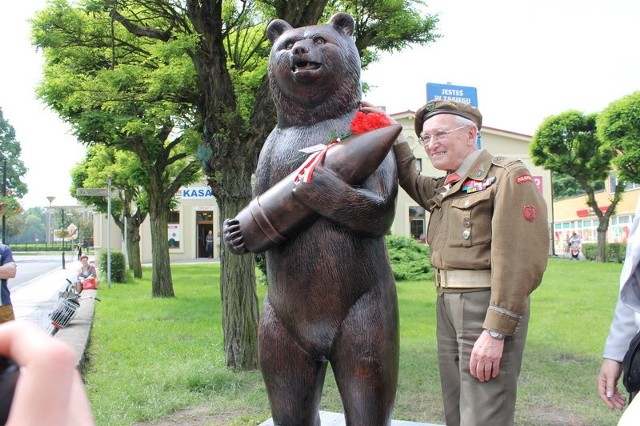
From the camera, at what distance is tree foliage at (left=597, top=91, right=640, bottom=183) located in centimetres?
2120

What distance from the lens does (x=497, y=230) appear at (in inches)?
82.1

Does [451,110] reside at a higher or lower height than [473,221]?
higher

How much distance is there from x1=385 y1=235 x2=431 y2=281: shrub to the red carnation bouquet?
45.1 feet

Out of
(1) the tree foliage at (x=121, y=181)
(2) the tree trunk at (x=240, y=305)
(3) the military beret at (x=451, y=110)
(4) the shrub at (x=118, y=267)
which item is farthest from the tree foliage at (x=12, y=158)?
(3) the military beret at (x=451, y=110)

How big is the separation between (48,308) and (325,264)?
11.6 metres

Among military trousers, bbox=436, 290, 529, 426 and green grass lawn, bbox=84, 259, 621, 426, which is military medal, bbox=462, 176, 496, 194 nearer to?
military trousers, bbox=436, 290, 529, 426

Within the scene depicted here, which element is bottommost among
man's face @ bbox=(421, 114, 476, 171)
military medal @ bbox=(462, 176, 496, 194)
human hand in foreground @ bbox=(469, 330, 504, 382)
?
human hand in foreground @ bbox=(469, 330, 504, 382)

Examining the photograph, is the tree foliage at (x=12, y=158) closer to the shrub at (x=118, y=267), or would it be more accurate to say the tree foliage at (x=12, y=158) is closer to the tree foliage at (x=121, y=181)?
the tree foliage at (x=121, y=181)

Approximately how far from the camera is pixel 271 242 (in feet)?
7.46

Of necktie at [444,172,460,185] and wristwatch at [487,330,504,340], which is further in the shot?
necktie at [444,172,460,185]

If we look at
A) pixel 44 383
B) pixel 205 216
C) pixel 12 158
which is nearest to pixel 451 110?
pixel 44 383

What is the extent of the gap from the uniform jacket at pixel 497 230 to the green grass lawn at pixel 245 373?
3.16 metres

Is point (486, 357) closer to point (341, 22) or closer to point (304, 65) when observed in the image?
point (304, 65)

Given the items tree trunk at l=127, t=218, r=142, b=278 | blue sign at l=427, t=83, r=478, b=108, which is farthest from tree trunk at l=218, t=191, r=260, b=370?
tree trunk at l=127, t=218, r=142, b=278
